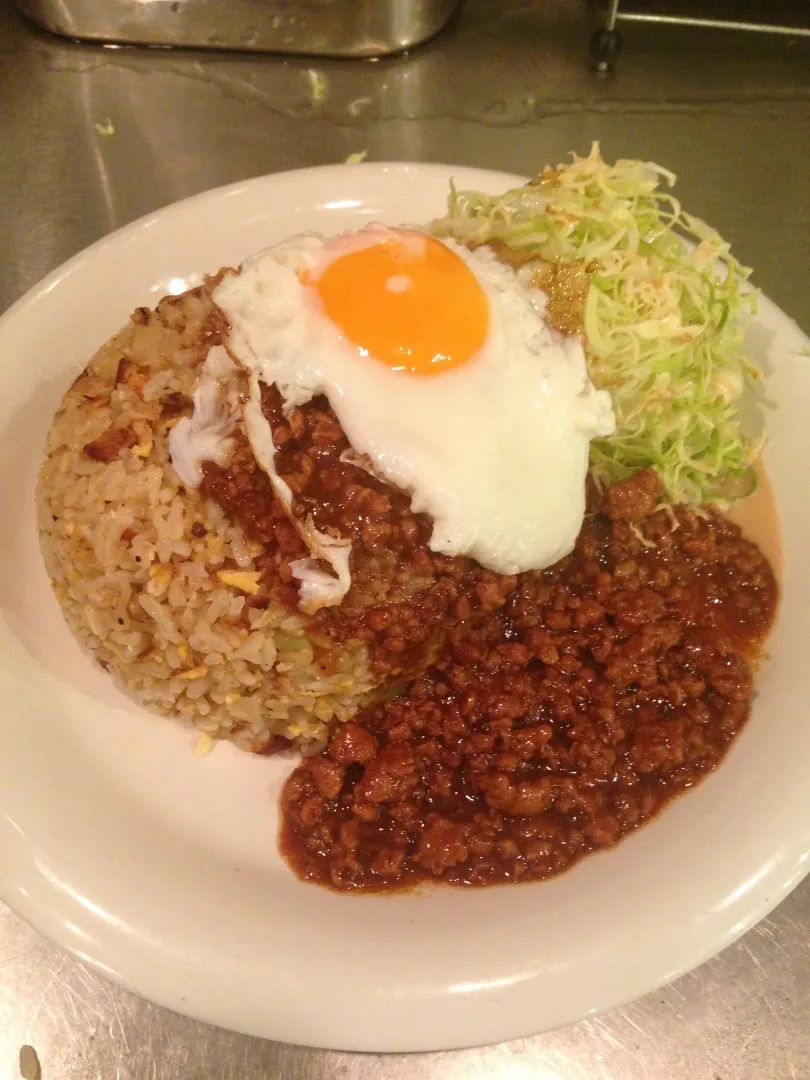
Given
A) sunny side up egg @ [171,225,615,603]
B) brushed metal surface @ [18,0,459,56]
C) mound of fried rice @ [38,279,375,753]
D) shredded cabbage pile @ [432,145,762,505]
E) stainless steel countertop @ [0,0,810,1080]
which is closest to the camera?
sunny side up egg @ [171,225,615,603]

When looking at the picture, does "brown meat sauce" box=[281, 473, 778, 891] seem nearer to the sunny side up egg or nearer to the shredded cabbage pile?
the shredded cabbage pile

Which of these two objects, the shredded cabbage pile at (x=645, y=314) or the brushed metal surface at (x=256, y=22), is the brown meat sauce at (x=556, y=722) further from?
the brushed metal surface at (x=256, y=22)

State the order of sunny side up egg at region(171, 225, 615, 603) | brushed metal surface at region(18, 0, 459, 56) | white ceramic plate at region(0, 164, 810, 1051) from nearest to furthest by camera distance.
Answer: white ceramic plate at region(0, 164, 810, 1051), sunny side up egg at region(171, 225, 615, 603), brushed metal surface at region(18, 0, 459, 56)

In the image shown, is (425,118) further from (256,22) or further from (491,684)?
(491,684)

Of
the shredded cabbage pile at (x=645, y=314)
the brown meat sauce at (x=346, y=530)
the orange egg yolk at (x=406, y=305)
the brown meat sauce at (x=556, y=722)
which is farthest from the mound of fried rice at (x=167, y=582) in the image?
the shredded cabbage pile at (x=645, y=314)

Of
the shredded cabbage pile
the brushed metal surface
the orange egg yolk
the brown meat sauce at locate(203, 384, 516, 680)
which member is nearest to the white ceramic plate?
the shredded cabbage pile

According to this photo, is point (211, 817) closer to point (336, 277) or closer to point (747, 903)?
point (747, 903)
